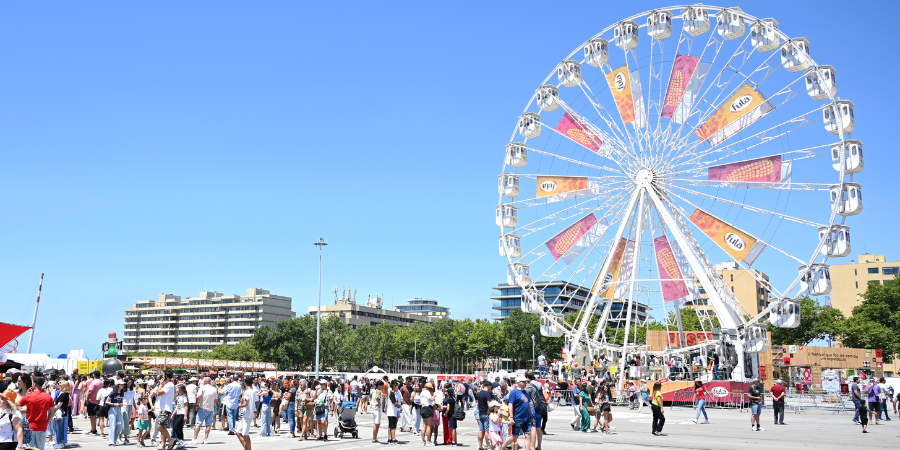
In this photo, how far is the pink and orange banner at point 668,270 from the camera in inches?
1620

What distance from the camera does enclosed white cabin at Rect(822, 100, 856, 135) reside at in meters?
35.2

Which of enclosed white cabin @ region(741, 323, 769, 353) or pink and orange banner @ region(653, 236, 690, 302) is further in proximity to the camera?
pink and orange banner @ region(653, 236, 690, 302)

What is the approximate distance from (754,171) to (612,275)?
10920mm

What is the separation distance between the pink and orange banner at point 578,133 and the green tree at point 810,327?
58812mm

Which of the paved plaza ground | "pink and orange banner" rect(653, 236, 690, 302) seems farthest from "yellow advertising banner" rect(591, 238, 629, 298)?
the paved plaza ground

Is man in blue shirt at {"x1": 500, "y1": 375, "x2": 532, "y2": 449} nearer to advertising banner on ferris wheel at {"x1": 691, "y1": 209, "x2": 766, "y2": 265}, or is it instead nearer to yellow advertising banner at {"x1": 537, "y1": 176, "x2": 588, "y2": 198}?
advertising banner on ferris wheel at {"x1": 691, "y1": 209, "x2": 766, "y2": 265}

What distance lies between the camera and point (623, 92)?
135 feet

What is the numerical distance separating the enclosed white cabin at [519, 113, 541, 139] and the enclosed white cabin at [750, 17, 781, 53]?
13477mm

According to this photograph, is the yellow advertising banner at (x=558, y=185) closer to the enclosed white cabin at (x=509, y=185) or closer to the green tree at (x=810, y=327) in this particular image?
the enclosed white cabin at (x=509, y=185)

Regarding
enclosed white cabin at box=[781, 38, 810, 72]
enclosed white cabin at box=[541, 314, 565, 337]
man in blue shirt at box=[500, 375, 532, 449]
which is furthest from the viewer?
enclosed white cabin at box=[541, 314, 565, 337]

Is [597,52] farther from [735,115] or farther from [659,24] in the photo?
[735,115]

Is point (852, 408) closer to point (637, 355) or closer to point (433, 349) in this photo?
point (637, 355)

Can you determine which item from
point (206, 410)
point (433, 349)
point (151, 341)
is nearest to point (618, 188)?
point (206, 410)

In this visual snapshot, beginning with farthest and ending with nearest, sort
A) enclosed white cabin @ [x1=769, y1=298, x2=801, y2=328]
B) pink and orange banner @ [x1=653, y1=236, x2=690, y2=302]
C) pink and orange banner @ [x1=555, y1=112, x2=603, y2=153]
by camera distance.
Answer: pink and orange banner @ [x1=555, y1=112, x2=603, y2=153] < pink and orange banner @ [x1=653, y1=236, x2=690, y2=302] < enclosed white cabin @ [x1=769, y1=298, x2=801, y2=328]
